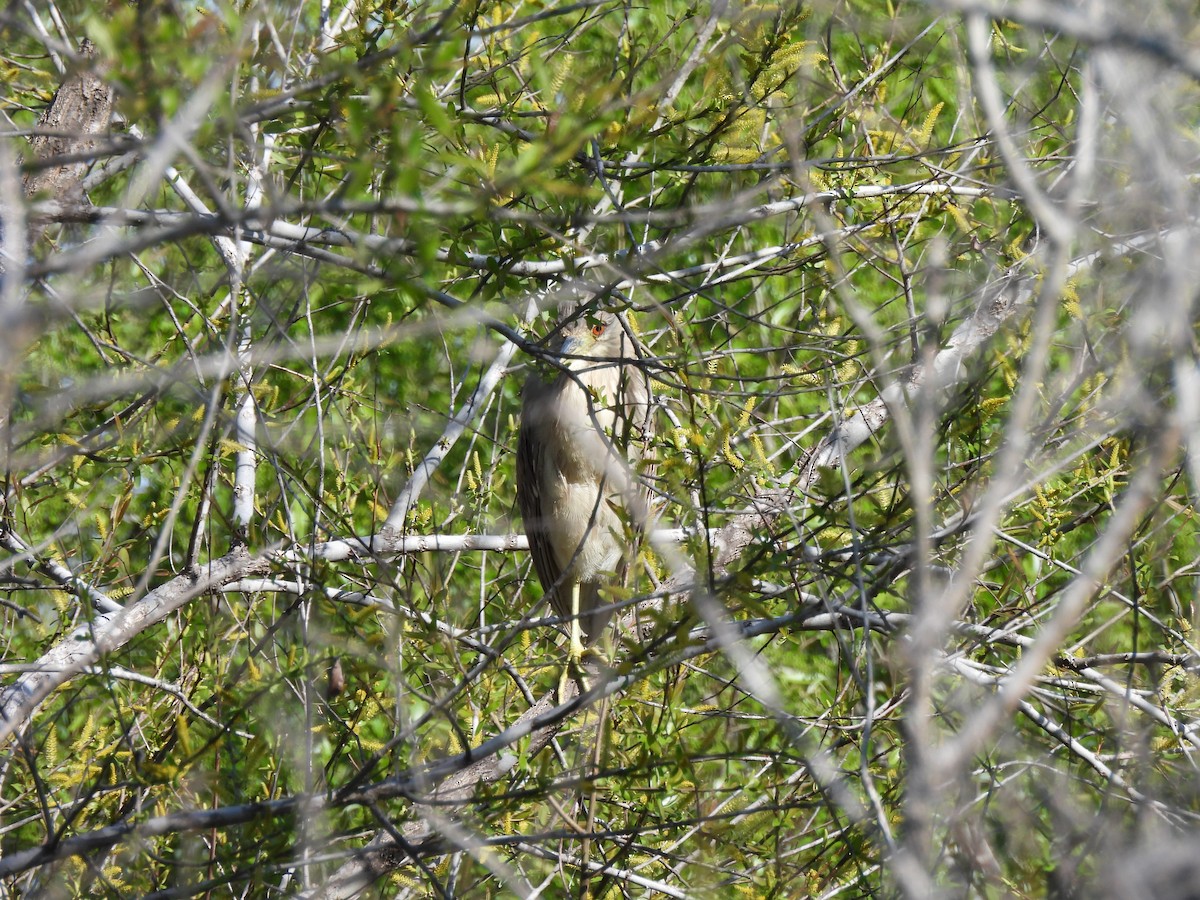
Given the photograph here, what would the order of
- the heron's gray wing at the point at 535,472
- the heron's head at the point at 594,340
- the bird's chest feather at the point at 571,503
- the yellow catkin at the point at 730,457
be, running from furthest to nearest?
the bird's chest feather at the point at 571,503, the heron's gray wing at the point at 535,472, the heron's head at the point at 594,340, the yellow catkin at the point at 730,457

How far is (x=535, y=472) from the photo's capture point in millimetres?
4844

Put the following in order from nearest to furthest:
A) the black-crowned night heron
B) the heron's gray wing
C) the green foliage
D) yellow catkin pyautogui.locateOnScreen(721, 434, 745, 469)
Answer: the green foliage → yellow catkin pyautogui.locateOnScreen(721, 434, 745, 469) → the black-crowned night heron → the heron's gray wing

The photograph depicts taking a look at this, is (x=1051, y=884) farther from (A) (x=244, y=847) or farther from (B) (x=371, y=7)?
(B) (x=371, y=7)

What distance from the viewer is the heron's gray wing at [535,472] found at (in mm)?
4469

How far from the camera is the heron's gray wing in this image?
4.47 meters

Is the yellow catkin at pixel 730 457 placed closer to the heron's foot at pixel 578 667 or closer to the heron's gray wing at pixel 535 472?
the heron's foot at pixel 578 667

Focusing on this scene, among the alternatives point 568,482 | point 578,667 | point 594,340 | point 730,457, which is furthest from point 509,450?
point 568,482

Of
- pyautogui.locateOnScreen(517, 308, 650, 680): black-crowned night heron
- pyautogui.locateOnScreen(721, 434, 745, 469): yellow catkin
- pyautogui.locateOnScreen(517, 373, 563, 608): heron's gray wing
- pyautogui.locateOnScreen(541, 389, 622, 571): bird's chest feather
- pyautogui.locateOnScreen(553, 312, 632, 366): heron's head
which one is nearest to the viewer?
pyautogui.locateOnScreen(721, 434, 745, 469): yellow catkin

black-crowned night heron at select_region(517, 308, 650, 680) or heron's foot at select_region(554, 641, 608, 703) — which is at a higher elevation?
black-crowned night heron at select_region(517, 308, 650, 680)

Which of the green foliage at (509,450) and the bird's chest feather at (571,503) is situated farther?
the bird's chest feather at (571,503)

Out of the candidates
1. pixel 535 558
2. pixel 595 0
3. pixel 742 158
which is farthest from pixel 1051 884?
pixel 535 558

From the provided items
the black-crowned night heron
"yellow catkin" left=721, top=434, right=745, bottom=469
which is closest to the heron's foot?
"yellow catkin" left=721, top=434, right=745, bottom=469

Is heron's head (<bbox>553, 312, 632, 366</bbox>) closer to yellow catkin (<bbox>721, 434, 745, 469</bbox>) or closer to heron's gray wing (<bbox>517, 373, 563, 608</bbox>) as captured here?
heron's gray wing (<bbox>517, 373, 563, 608</bbox>)

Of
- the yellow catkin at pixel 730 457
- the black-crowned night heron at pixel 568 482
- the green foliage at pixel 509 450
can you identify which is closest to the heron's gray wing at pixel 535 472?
the black-crowned night heron at pixel 568 482
